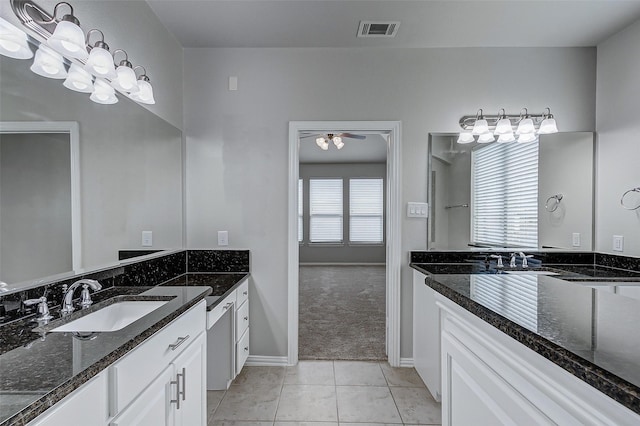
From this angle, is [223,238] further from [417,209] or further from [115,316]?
[417,209]

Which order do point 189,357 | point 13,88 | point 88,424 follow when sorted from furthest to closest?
point 189,357, point 13,88, point 88,424

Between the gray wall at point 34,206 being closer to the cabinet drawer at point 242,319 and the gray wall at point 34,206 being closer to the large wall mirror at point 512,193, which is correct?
the cabinet drawer at point 242,319

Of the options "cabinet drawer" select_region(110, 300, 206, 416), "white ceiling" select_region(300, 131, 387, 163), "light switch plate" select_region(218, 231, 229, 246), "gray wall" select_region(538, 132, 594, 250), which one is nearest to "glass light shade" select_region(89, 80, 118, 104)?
"cabinet drawer" select_region(110, 300, 206, 416)

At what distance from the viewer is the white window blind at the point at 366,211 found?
8164mm

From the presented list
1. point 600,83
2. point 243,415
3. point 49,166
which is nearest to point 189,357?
point 243,415

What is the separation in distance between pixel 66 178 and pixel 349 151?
5920mm

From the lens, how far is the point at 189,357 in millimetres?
1569

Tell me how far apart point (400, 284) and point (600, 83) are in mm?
2301

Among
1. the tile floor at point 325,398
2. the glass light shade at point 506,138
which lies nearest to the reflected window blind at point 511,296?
the tile floor at point 325,398

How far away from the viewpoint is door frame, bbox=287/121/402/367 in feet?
9.17

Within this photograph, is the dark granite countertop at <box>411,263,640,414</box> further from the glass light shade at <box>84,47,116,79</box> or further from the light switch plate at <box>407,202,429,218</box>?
the glass light shade at <box>84,47,116,79</box>

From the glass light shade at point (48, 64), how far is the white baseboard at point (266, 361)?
7.77ft

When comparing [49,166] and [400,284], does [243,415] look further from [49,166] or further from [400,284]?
[49,166]

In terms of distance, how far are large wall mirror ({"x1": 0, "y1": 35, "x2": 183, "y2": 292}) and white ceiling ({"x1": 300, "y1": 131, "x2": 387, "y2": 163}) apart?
4.13 m
